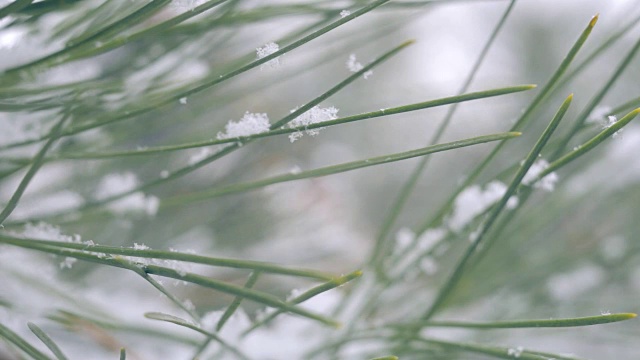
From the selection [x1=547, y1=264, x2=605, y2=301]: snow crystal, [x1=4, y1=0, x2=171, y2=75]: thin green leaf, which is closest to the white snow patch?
[x1=4, y1=0, x2=171, y2=75]: thin green leaf

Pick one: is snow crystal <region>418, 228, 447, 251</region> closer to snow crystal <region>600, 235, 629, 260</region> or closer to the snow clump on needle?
the snow clump on needle

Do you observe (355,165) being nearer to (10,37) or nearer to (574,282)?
(10,37)

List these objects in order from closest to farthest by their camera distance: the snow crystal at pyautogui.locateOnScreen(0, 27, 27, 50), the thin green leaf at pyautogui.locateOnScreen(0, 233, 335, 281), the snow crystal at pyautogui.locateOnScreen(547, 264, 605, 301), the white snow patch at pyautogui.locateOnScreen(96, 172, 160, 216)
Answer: the thin green leaf at pyautogui.locateOnScreen(0, 233, 335, 281), the snow crystal at pyautogui.locateOnScreen(0, 27, 27, 50), the white snow patch at pyautogui.locateOnScreen(96, 172, 160, 216), the snow crystal at pyautogui.locateOnScreen(547, 264, 605, 301)

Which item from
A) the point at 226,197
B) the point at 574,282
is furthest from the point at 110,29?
the point at 574,282

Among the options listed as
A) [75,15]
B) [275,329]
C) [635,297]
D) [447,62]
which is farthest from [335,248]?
[447,62]

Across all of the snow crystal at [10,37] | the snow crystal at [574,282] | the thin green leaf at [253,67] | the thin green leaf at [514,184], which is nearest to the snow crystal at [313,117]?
the thin green leaf at [253,67]

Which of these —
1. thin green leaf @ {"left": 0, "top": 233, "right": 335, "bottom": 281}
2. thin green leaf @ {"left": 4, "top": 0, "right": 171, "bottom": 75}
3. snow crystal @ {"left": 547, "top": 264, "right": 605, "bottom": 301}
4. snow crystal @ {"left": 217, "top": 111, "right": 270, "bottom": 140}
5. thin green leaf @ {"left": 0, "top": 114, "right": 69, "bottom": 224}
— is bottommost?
thin green leaf @ {"left": 0, "top": 233, "right": 335, "bottom": 281}

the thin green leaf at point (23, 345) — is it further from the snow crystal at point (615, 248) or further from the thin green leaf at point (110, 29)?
the snow crystal at point (615, 248)
